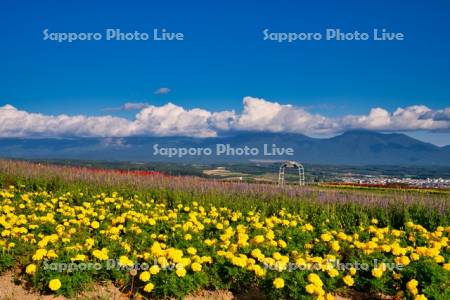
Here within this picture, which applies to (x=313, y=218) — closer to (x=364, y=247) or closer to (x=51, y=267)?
(x=364, y=247)

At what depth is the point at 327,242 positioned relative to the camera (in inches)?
284

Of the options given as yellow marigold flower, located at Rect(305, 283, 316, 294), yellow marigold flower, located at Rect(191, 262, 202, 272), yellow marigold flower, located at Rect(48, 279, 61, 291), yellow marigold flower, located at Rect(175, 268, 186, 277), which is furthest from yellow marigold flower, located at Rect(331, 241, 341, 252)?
yellow marigold flower, located at Rect(48, 279, 61, 291)

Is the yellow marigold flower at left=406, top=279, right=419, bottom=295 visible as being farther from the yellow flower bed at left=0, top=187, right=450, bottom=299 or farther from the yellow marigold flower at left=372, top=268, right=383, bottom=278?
the yellow marigold flower at left=372, top=268, right=383, bottom=278

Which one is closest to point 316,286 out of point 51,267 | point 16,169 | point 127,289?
point 127,289

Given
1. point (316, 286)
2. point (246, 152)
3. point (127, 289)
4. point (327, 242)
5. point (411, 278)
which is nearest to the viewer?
point (316, 286)

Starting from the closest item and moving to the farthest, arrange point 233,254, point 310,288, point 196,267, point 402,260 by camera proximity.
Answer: point 310,288 < point 196,267 < point 402,260 < point 233,254

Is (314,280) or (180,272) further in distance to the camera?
(180,272)

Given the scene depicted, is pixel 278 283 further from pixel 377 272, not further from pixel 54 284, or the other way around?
pixel 54 284

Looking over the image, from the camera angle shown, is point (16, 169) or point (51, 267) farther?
point (16, 169)

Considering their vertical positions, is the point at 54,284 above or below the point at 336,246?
below

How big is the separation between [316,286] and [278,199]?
6848mm

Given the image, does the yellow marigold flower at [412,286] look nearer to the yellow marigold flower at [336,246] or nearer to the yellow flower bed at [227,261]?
the yellow flower bed at [227,261]

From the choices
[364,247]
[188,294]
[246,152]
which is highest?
[246,152]

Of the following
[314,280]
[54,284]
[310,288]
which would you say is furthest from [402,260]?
[54,284]
